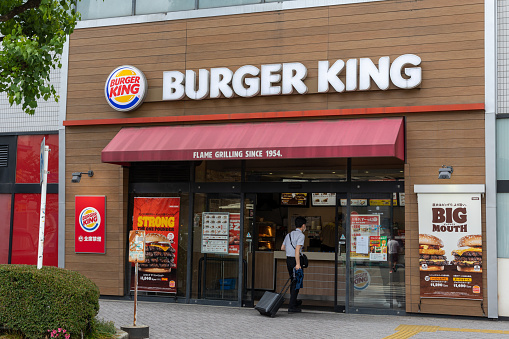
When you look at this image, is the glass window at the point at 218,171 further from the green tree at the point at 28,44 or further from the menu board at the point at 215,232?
the green tree at the point at 28,44

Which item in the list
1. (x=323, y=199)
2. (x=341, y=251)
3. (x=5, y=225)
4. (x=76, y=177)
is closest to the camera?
(x=341, y=251)

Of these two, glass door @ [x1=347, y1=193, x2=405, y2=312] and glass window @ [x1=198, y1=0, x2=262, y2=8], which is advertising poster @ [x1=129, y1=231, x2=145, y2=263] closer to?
glass door @ [x1=347, y1=193, x2=405, y2=312]

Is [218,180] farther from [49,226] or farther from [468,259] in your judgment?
[468,259]

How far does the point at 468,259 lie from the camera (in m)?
10.6

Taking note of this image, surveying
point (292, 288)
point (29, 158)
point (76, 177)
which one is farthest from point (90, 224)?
point (292, 288)

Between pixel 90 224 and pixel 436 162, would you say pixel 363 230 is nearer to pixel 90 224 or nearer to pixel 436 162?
pixel 436 162

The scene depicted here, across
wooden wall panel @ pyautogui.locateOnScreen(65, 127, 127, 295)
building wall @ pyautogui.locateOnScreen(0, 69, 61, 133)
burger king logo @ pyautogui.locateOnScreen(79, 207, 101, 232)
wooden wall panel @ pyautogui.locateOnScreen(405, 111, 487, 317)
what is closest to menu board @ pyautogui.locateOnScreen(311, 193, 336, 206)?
wooden wall panel @ pyautogui.locateOnScreen(405, 111, 487, 317)

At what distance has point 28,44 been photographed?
9000 millimetres

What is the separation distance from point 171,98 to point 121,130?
1309 millimetres

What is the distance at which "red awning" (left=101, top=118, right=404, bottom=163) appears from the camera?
10.8 metres

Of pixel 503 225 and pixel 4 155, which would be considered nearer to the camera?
pixel 503 225

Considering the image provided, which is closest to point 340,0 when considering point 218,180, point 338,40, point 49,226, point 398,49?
point 338,40

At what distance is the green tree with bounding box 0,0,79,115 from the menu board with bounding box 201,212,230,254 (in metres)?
4.46

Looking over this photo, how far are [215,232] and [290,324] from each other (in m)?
3.06
